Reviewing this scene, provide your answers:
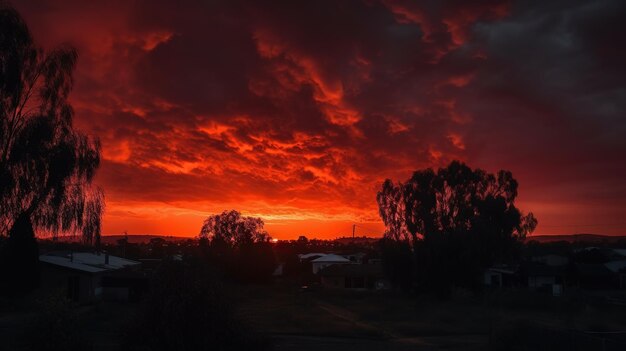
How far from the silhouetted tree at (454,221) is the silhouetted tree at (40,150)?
132ft

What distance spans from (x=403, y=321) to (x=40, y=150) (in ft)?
86.3

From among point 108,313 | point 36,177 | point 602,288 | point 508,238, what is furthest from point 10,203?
point 602,288

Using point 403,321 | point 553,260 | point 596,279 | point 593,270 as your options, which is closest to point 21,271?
point 403,321

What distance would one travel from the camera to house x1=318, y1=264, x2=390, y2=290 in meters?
77.3

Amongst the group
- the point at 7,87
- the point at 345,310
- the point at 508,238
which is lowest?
the point at 345,310

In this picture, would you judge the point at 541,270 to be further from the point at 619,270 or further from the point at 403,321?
the point at 403,321

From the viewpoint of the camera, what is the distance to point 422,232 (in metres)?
62.2

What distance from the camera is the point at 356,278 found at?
78.2 meters

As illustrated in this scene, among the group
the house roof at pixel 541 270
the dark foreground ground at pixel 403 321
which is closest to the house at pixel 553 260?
the house roof at pixel 541 270

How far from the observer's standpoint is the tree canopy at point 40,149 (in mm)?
21609

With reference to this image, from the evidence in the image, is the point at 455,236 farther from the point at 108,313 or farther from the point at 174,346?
the point at 174,346

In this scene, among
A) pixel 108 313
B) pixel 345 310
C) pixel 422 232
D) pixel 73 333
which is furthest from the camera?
pixel 422 232

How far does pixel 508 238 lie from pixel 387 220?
14037mm

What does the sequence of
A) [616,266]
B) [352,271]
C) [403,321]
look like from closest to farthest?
[403,321] < [616,266] < [352,271]
